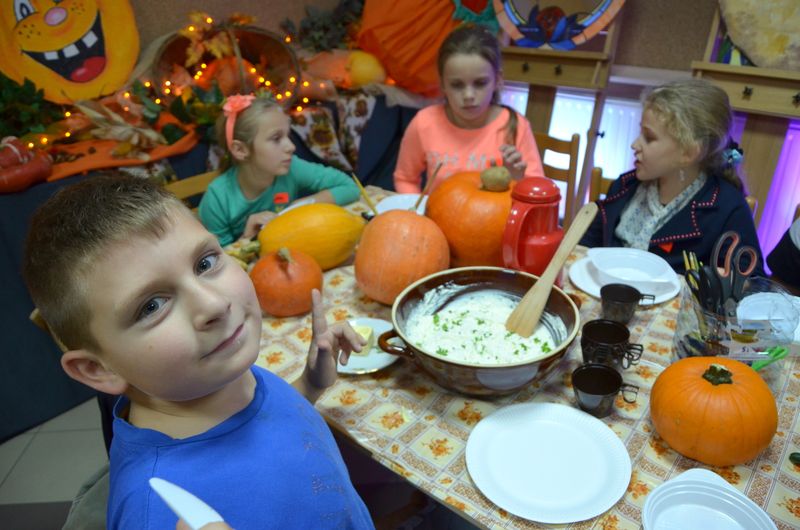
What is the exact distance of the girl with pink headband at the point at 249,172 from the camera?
→ 2027mm

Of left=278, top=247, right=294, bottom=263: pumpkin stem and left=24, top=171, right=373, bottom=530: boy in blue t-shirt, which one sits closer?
left=24, top=171, right=373, bottom=530: boy in blue t-shirt

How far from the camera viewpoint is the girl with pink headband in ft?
6.65

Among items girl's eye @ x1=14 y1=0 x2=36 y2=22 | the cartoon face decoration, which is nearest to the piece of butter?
the cartoon face decoration

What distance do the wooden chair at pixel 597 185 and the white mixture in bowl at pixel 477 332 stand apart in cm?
112

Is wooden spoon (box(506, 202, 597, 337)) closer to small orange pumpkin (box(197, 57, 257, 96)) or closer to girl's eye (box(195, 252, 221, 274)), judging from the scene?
girl's eye (box(195, 252, 221, 274))

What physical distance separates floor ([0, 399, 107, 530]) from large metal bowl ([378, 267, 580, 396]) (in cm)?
172

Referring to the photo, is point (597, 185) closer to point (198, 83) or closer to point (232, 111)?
point (232, 111)

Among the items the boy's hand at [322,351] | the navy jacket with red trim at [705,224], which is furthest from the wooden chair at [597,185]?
the boy's hand at [322,351]

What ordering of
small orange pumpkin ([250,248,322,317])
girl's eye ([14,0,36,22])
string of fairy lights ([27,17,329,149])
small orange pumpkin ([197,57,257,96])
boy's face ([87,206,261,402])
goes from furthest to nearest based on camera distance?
small orange pumpkin ([197,57,257,96])
string of fairy lights ([27,17,329,149])
girl's eye ([14,0,36,22])
small orange pumpkin ([250,248,322,317])
boy's face ([87,206,261,402])

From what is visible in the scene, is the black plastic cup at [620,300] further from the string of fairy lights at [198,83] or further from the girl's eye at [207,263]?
the string of fairy lights at [198,83]

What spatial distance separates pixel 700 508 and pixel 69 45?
3.20 m

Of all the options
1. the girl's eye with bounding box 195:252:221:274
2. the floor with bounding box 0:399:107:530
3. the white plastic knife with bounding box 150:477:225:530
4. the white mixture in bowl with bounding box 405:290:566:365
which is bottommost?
the floor with bounding box 0:399:107:530

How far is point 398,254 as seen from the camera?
1.17 m

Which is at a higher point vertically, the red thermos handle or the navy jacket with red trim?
the red thermos handle
